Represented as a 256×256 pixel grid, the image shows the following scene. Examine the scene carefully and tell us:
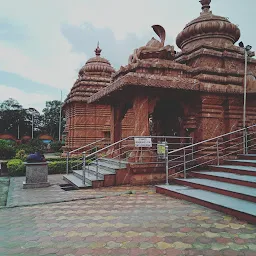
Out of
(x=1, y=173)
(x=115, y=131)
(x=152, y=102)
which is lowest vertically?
(x=1, y=173)

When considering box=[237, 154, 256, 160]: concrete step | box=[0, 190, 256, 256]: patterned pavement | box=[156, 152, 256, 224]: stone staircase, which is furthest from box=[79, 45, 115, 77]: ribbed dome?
box=[0, 190, 256, 256]: patterned pavement

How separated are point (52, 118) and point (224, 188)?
55.2 meters

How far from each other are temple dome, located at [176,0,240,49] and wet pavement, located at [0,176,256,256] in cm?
739

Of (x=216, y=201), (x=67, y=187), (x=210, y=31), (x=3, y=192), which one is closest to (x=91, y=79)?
(x=210, y=31)

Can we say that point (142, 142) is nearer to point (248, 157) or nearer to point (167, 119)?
point (248, 157)

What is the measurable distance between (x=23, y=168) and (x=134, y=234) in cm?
847

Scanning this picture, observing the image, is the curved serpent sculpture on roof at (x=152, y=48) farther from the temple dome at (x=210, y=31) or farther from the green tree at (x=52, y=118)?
the green tree at (x=52, y=118)

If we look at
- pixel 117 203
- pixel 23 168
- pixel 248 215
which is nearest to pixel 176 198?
pixel 117 203

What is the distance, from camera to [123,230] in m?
3.96

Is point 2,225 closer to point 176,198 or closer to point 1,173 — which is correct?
point 176,198

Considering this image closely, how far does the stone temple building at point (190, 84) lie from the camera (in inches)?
330

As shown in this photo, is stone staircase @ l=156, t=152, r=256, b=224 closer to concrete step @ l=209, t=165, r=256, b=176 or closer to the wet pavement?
concrete step @ l=209, t=165, r=256, b=176

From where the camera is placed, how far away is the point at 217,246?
132 inches

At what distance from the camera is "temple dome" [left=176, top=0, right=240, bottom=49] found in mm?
10383
